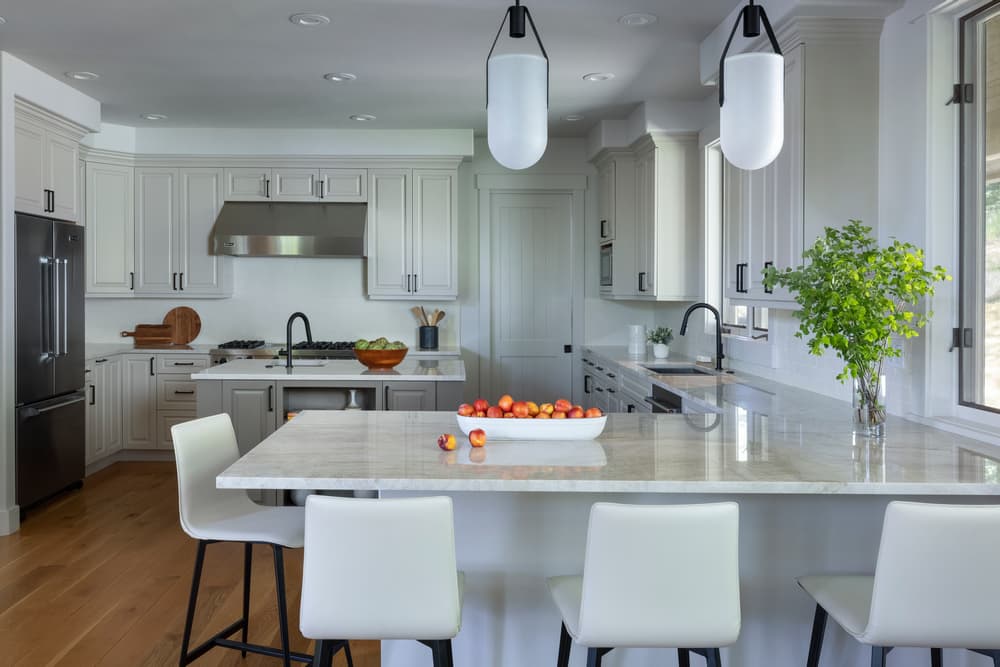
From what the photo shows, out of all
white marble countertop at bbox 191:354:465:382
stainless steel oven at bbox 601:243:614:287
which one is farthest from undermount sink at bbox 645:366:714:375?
stainless steel oven at bbox 601:243:614:287

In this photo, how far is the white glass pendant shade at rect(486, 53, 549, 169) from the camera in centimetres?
213

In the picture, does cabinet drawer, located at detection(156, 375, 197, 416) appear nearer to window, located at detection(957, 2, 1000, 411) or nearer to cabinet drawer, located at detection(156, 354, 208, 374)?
cabinet drawer, located at detection(156, 354, 208, 374)

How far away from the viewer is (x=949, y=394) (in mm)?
2717

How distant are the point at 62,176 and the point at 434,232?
8.59 feet

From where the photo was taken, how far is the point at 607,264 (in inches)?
246

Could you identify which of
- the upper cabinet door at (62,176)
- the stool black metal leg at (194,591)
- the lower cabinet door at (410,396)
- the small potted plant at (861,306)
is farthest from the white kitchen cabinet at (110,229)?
the small potted plant at (861,306)

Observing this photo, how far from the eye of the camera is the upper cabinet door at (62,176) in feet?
15.6

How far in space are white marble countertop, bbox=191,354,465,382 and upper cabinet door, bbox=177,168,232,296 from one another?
178 cm

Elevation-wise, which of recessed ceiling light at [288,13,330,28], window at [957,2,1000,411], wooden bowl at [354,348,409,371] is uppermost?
recessed ceiling light at [288,13,330,28]

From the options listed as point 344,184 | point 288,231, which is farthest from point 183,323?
point 344,184

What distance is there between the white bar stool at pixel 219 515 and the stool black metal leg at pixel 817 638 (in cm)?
140

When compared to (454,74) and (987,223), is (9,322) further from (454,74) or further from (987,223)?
(987,223)

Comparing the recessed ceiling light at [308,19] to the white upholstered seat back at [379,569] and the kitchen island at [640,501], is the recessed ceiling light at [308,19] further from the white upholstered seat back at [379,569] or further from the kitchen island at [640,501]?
the white upholstered seat back at [379,569]

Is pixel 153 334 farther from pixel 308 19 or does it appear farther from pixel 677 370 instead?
pixel 677 370
